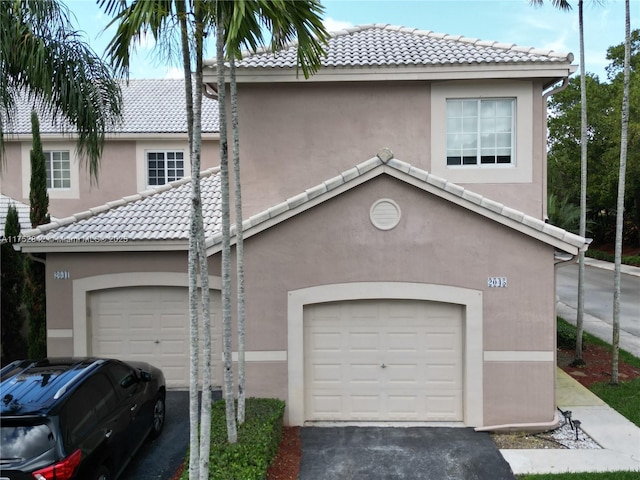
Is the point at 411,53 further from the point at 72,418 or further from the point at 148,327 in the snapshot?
the point at 72,418

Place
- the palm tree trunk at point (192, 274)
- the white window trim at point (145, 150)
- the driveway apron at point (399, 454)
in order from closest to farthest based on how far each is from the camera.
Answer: the palm tree trunk at point (192, 274), the driveway apron at point (399, 454), the white window trim at point (145, 150)

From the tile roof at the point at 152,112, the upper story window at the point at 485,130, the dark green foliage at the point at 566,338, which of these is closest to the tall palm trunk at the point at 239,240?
the upper story window at the point at 485,130

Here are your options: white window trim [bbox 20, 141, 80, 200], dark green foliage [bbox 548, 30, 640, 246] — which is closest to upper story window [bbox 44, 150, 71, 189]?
white window trim [bbox 20, 141, 80, 200]

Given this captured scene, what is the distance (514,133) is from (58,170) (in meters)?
14.7

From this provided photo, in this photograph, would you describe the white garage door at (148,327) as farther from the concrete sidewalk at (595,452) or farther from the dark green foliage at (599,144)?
the dark green foliage at (599,144)

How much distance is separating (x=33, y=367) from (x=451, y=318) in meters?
6.79

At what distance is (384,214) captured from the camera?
8.73 metres

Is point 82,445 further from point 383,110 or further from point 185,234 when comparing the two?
point 383,110

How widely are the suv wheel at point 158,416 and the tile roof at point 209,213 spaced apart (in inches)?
114

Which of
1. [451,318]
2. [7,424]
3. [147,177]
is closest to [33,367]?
[7,424]

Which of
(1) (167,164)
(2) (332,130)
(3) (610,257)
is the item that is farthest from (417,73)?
(3) (610,257)

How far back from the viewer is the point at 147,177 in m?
17.0

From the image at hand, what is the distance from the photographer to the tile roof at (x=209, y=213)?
27.8 ft

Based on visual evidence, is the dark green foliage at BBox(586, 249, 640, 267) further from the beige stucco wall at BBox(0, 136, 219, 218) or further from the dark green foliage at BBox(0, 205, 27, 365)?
the dark green foliage at BBox(0, 205, 27, 365)
